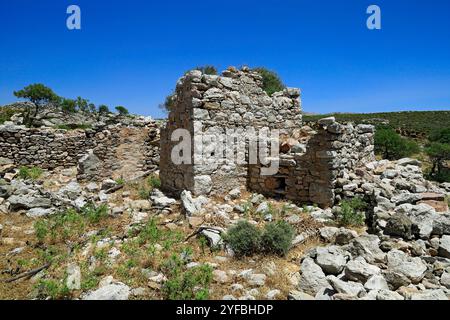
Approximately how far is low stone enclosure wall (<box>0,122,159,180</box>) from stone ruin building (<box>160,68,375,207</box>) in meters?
3.12

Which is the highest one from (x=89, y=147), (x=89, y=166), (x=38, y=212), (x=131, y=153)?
(x=89, y=147)

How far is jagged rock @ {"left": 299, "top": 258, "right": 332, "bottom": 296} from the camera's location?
351 cm

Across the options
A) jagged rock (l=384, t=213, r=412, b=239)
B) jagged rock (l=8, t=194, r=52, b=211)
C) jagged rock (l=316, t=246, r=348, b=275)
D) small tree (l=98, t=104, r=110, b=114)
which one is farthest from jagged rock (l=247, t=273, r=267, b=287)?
small tree (l=98, t=104, r=110, b=114)

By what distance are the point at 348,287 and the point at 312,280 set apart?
0.45m

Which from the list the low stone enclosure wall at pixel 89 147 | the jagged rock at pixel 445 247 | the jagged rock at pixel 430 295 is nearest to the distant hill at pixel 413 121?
the low stone enclosure wall at pixel 89 147

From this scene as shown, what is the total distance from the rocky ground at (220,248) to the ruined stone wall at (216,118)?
1.71 ft

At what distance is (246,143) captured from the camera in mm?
7668

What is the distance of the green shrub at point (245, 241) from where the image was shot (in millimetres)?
4461

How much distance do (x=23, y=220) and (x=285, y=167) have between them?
601cm

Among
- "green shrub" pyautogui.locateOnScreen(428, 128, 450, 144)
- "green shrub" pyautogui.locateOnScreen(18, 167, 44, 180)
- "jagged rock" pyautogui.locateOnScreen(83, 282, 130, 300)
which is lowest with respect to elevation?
"jagged rock" pyautogui.locateOnScreen(83, 282, 130, 300)

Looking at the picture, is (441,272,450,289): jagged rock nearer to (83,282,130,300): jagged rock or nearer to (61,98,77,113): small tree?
(83,282,130,300): jagged rock

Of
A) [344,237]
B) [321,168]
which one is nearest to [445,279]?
[344,237]

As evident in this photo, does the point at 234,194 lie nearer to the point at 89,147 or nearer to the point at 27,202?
the point at 27,202
